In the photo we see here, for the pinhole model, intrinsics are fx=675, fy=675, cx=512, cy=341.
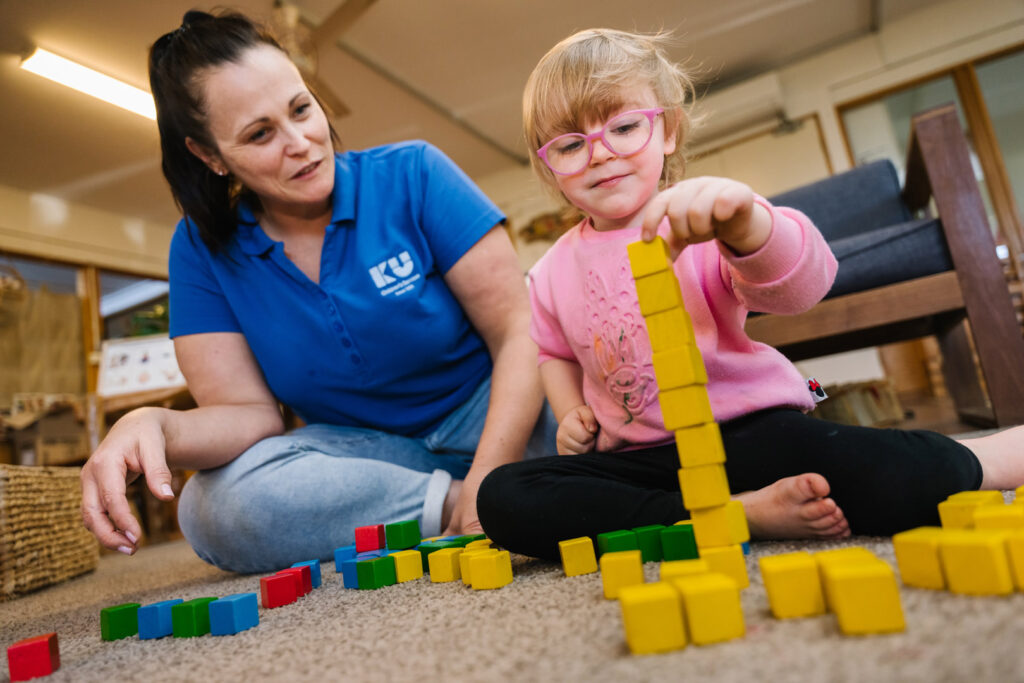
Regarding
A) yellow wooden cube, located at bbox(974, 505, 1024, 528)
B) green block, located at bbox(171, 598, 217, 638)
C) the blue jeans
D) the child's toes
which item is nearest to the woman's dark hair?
the blue jeans

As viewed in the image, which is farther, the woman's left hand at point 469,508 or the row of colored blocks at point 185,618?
the woman's left hand at point 469,508

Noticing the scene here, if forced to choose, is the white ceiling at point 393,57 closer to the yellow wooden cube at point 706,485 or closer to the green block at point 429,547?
the green block at point 429,547

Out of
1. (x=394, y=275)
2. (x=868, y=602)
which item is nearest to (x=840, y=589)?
(x=868, y=602)

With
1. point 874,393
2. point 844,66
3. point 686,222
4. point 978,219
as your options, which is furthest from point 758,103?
point 686,222

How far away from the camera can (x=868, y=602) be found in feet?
1.35

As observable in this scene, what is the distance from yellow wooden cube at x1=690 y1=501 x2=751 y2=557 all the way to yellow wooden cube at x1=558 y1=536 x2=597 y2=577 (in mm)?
177

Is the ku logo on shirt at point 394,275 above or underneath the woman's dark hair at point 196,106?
underneath

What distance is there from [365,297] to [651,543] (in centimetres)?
75

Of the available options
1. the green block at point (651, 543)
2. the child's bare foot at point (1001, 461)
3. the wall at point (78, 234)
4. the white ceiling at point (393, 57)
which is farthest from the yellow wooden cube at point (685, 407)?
the wall at point (78, 234)

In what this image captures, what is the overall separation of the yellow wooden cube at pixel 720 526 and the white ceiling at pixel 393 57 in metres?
3.51

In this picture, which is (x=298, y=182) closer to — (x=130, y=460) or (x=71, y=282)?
(x=130, y=460)

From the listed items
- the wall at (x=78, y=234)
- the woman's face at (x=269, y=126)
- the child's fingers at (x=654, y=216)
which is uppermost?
the wall at (x=78, y=234)

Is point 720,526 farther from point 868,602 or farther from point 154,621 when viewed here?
point 154,621

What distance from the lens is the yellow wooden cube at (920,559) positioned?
463mm
